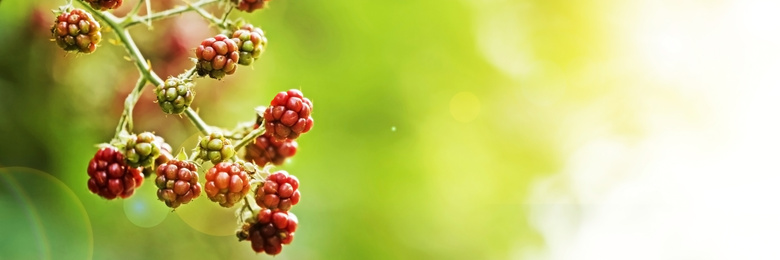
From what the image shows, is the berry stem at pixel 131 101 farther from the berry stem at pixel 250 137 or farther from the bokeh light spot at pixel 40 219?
the bokeh light spot at pixel 40 219

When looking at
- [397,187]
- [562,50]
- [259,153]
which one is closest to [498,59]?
[562,50]

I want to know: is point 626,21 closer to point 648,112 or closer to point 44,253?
point 648,112

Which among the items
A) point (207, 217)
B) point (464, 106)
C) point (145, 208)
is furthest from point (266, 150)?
point (464, 106)

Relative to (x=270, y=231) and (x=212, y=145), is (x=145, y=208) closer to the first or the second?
(x=270, y=231)

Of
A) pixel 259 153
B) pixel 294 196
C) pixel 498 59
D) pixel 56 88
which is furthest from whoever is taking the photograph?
pixel 498 59

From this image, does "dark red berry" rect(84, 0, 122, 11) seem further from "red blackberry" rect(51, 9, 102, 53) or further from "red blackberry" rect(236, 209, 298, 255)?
"red blackberry" rect(236, 209, 298, 255)

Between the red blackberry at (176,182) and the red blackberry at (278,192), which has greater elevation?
the red blackberry at (278,192)

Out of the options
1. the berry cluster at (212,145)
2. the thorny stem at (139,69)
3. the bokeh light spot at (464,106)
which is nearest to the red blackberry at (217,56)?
the berry cluster at (212,145)

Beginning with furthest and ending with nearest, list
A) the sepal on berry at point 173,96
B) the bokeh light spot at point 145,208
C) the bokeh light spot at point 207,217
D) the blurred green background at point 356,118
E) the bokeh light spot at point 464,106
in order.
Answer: the bokeh light spot at point 464,106 < the bokeh light spot at point 207,217 < the bokeh light spot at point 145,208 < the blurred green background at point 356,118 < the sepal on berry at point 173,96

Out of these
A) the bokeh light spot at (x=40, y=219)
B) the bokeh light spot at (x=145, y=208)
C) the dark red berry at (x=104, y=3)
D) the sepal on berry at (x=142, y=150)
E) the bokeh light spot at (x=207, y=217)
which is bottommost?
the sepal on berry at (x=142, y=150)
